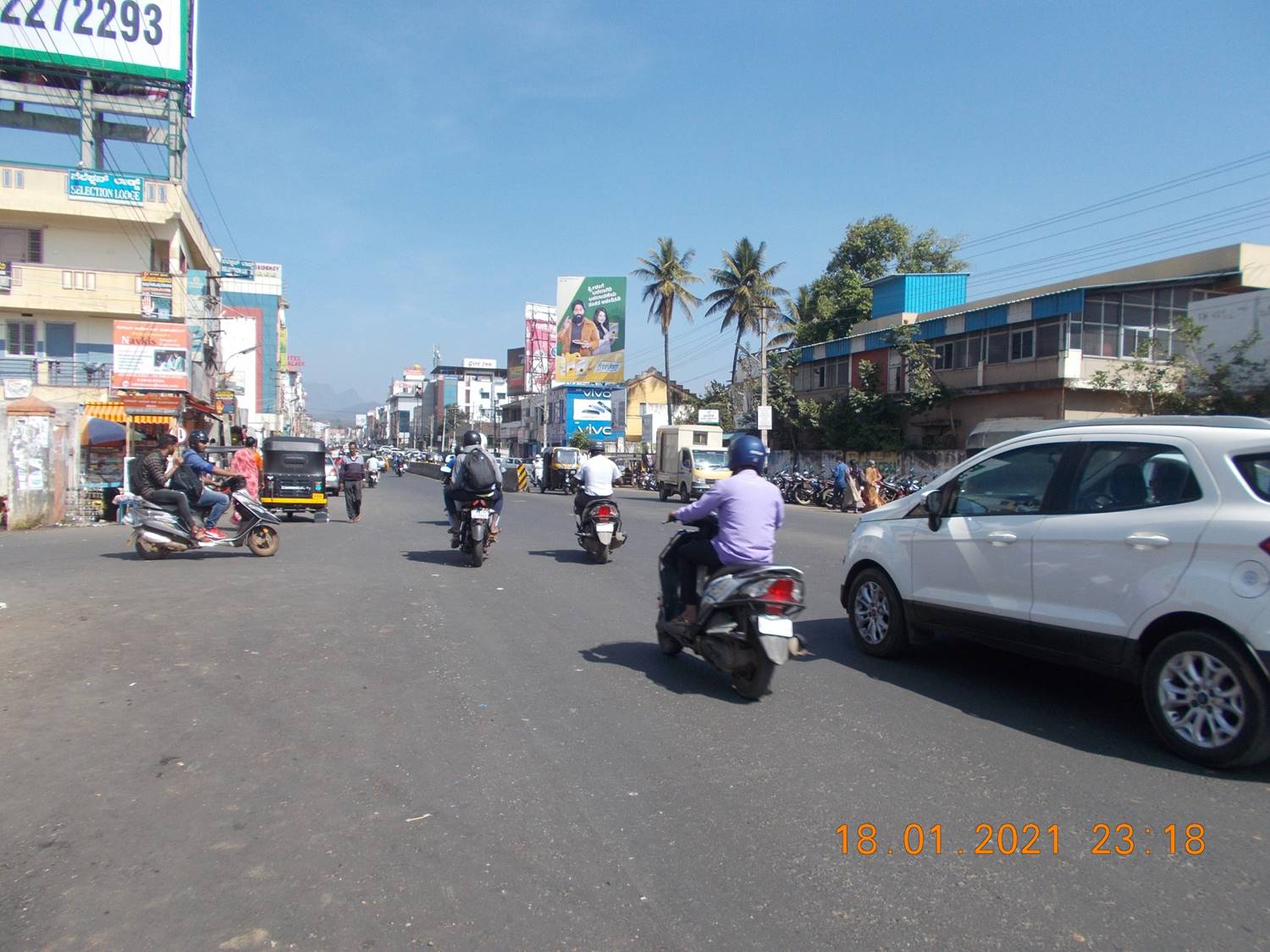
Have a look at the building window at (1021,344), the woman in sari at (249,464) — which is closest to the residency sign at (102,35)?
the woman in sari at (249,464)

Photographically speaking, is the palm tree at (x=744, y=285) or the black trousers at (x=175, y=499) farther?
the palm tree at (x=744, y=285)

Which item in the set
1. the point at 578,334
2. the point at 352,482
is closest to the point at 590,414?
the point at 578,334

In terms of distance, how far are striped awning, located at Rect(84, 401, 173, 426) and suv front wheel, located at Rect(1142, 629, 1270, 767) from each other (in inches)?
826

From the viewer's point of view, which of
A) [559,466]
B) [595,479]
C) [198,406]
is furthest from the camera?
[559,466]

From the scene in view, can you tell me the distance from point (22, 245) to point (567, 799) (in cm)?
3692

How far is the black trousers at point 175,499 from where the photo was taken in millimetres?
12078

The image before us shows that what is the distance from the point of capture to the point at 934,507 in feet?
21.0

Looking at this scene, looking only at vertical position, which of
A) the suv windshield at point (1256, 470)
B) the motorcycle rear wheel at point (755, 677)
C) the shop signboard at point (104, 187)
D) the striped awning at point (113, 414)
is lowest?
the motorcycle rear wheel at point (755, 677)

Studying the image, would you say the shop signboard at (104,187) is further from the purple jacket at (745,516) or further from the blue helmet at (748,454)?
the purple jacket at (745,516)

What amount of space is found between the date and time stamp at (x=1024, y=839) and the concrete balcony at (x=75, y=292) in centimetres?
3370

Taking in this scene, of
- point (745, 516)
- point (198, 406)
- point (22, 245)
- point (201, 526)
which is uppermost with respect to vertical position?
point (22, 245)

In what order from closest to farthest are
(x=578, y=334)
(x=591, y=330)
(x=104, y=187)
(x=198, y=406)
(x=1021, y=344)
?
(x=198, y=406) → (x=1021, y=344) → (x=104, y=187) → (x=591, y=330) → (x=578, y=334)

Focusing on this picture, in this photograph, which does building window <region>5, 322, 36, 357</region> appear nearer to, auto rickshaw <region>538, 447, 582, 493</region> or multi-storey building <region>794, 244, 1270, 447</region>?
auto rickshaw <region>538, 447, 582, 493</region>

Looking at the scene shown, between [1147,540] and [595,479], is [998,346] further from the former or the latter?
[1147,540]
